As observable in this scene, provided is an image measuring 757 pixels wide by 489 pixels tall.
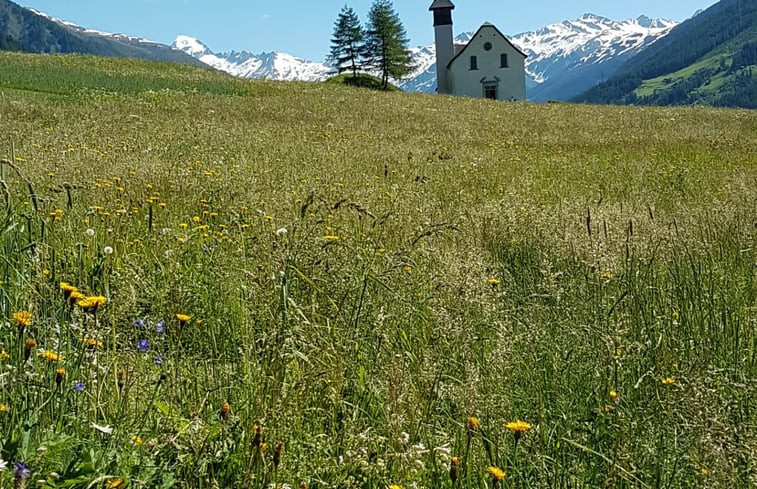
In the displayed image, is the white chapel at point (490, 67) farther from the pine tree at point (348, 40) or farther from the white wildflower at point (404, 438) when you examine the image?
the white wildflower at point (404, 438)

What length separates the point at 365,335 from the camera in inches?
115

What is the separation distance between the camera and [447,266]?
3.47m

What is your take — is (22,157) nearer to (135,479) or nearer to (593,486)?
(135,479)

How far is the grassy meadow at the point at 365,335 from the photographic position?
70.9 inches

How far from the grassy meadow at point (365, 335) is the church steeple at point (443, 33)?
63.6m

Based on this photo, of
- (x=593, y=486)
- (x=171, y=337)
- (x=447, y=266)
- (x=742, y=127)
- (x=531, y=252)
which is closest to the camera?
(x=593, y=486)

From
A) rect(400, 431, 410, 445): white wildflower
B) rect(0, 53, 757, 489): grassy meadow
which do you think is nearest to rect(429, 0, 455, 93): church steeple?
rect(0, 53, 757, 489): grassy meadow

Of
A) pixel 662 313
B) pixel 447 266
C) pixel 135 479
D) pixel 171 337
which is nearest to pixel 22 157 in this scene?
pixel 171 337

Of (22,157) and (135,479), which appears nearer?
(135,479)

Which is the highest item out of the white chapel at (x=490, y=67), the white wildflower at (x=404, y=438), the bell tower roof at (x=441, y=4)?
the bell tower roof at (x=441, y=4)

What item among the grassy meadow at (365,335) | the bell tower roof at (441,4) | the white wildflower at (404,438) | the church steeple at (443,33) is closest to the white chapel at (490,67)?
the church steeple at (443,33)

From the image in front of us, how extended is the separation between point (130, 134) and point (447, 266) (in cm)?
839

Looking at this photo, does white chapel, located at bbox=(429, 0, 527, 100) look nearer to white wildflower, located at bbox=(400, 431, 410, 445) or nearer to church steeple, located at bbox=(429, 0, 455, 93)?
church steeple, located at bbox=(429, 0, 455, 93)

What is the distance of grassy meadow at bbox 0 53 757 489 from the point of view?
1802 millimetres
